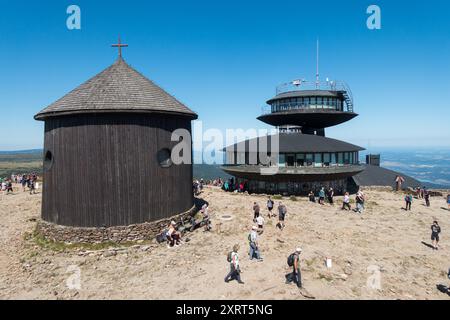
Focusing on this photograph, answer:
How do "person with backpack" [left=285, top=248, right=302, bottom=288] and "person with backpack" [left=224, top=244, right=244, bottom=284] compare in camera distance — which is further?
"person with backpack" [left=224, top=244, right=244, bottom=284]

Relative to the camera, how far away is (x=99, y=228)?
619 inches

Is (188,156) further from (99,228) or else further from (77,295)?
(77,295)

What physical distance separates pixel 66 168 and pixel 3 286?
22.2 ft

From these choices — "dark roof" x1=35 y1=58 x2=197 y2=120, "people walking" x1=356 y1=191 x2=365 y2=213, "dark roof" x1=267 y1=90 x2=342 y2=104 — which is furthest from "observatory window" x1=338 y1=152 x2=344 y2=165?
"dark roof" x1=35 y1=58 x2=197 y2=120

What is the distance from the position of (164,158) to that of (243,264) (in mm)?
8653

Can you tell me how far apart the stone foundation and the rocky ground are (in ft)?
2.28

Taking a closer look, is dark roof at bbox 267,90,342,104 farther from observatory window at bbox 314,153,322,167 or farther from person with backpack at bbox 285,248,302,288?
person with backpack at bbox 285,248,302,288

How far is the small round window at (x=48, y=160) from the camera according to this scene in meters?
17.2

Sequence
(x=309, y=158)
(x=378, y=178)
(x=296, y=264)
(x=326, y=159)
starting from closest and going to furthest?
(x=296, y=264) → (x=309, y=158) → (x=326, y=159) → (x=378, y=178)

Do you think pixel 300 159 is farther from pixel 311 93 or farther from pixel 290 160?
pixel 311 93

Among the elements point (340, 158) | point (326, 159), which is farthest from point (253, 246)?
point (340, 158)

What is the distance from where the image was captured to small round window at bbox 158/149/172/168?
17370mm

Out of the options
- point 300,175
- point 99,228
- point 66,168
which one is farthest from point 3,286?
point 300,175

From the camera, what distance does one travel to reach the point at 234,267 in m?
11.2
